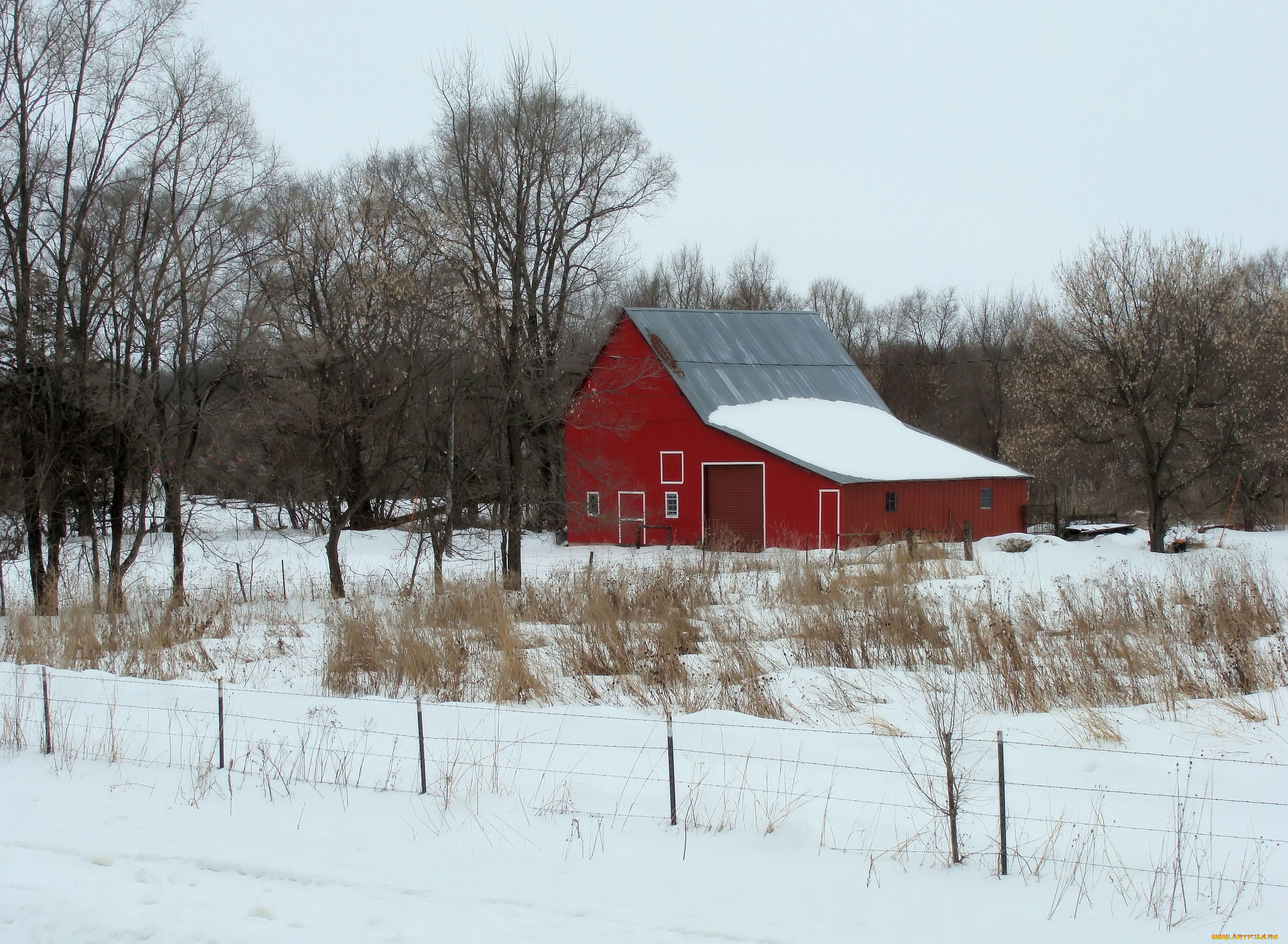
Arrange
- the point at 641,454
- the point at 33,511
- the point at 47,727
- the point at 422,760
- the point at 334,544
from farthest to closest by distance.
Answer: the point at 641,454
the point at 334,544
the point at 33,511
the point at 47,727
the point at 422,760

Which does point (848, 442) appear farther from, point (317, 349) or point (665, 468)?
point (317, 349)

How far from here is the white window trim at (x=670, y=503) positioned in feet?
109

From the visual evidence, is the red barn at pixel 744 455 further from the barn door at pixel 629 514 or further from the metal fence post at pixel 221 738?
the metal fence post at pixel 221 738

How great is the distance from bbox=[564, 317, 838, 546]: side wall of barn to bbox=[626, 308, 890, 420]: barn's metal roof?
682 mm

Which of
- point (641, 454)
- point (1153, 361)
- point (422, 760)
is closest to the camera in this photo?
point (422, 760)

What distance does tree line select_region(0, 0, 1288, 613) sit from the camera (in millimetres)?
19156

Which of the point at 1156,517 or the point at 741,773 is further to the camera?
the point at 1156,517

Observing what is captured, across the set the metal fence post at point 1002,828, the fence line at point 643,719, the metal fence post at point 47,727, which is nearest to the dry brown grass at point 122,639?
the fence line at point 643,719

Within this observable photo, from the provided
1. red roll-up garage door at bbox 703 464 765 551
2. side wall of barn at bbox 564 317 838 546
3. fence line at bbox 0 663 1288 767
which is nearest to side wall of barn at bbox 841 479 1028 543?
side wall of barn at bbox 564 317 838 546

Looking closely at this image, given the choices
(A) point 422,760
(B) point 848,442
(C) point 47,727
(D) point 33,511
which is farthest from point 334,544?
(B) point 848,442

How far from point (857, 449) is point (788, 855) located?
26.7 meters

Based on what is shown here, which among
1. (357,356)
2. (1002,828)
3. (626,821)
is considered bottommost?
(626,821)

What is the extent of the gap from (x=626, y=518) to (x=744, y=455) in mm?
4464

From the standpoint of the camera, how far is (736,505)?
105ft
